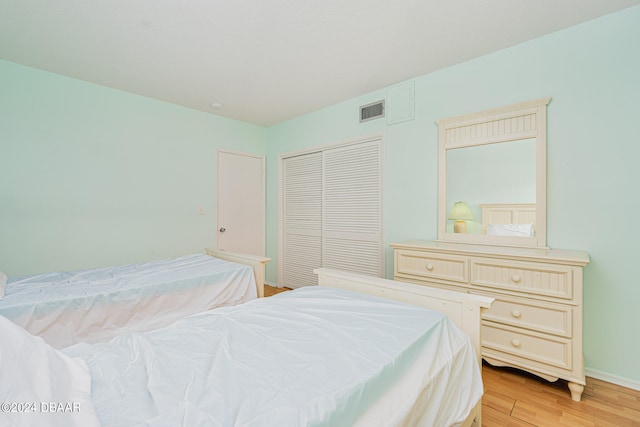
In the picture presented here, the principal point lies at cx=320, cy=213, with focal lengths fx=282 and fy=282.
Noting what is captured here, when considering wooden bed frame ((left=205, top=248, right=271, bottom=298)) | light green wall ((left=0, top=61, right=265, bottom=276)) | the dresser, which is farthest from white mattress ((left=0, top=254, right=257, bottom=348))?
the dresser

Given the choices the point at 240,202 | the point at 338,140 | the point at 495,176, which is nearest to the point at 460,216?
the point at 495,176

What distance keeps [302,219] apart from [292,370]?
3115 millimetres

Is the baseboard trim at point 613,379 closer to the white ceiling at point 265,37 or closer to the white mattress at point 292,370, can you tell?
the white mattress at point 292,370

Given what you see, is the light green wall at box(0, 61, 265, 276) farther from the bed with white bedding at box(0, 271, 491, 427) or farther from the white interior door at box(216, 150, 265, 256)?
the bed with white bedding at box(0, 271, 491, 427)

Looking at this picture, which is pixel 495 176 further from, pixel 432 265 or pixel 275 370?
pixel 275 370

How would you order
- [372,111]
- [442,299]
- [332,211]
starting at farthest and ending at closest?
[332,211] < [372,111] < [442,299]

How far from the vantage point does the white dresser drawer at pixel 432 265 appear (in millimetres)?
2154

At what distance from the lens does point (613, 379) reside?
75.3 inches

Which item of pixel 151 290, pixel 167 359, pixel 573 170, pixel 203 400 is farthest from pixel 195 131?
pixel 573 170

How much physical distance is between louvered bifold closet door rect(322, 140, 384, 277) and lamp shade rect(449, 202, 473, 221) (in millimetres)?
774

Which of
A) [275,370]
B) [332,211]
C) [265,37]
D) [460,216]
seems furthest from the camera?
[332,211]

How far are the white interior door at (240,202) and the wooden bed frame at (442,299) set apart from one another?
2.54m

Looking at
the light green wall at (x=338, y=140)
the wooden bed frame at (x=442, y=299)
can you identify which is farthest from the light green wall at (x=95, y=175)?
the wooden bed frame at (x=442, y=299)

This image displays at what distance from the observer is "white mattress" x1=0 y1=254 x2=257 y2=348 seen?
1703mm
